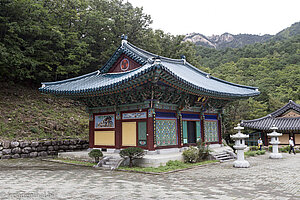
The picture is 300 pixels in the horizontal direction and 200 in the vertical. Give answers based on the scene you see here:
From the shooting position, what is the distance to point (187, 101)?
1622cm

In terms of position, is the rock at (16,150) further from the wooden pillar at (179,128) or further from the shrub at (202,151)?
the shrub at (202,151)

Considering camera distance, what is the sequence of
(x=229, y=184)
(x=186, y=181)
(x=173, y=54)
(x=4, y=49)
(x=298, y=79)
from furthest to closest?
(x=298, y=79) → (x=173, y=54) → (x=4, y=49) → (x=186, y=181) → (x=229, y=184)

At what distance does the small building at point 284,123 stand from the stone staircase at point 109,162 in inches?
817

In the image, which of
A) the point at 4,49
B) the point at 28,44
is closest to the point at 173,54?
the point at 28,44

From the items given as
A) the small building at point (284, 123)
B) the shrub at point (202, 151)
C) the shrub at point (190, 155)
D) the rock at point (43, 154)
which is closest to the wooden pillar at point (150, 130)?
the shrub at point (190, 155)

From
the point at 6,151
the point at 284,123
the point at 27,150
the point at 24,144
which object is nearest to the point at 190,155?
the point at 27,150

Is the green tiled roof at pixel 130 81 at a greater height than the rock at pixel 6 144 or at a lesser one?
greater

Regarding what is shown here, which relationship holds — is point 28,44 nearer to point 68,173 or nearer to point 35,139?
point 35,139

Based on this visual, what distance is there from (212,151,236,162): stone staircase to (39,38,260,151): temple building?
162 cm

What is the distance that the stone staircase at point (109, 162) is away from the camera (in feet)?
43.8

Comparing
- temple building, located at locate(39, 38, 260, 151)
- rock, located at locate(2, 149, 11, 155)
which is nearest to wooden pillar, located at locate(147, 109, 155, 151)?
temple building, located at locate(39, 38, 260, 151)

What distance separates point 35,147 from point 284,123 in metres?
25.0

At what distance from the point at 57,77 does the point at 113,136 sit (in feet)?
64.8

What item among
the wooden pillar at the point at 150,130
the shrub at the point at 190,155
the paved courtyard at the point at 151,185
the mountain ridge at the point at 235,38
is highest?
the mountain ridge at the point at 235,38
